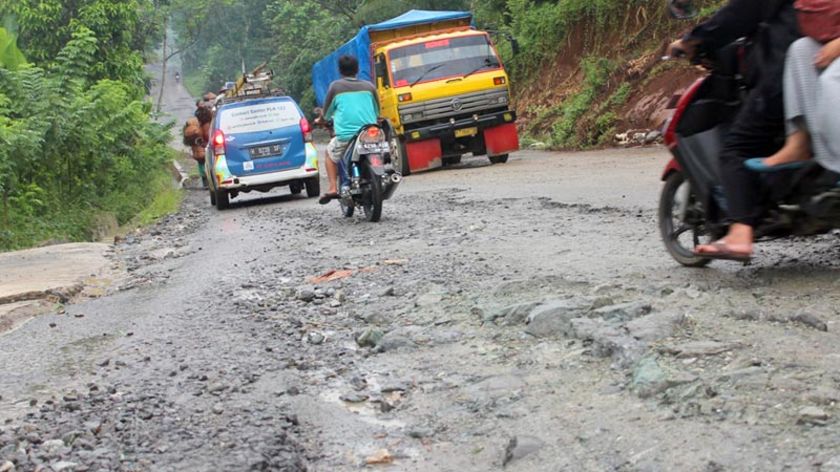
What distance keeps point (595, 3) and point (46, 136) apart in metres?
14.4

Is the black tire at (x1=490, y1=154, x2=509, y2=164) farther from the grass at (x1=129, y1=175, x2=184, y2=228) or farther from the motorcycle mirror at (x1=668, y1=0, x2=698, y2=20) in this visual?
the motorcycle mirror at (x1=668, y1=0, x2=698, y2=20)

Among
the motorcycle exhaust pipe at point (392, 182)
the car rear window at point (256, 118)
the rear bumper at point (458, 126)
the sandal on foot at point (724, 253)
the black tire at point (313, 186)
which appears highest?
the car rear window at point (256, 118)

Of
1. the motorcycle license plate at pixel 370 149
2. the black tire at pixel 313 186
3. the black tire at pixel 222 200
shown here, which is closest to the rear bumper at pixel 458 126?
the black tire at pixel 313 186

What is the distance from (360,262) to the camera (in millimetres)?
8000

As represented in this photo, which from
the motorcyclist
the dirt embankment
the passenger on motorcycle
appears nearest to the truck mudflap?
the dirt embankment

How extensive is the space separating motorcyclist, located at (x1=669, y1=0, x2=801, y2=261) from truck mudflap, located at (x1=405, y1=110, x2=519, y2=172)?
44.9 ft

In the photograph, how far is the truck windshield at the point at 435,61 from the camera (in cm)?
1911

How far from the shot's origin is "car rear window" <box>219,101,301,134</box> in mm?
16094

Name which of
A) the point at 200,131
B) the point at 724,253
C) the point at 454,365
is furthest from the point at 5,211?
the point at 724,253

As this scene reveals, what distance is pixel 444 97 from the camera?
1883 cm

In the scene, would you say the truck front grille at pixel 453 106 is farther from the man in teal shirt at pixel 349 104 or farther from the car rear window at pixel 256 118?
the man in teal shirt at pixel 349 104

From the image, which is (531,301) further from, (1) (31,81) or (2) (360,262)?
(1) (31,81)

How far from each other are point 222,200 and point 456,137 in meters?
4.82

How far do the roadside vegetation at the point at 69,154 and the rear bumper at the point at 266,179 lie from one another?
2.48 metres
